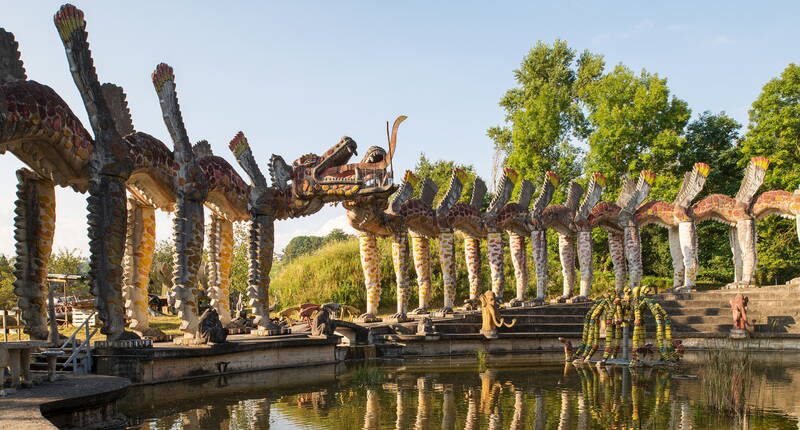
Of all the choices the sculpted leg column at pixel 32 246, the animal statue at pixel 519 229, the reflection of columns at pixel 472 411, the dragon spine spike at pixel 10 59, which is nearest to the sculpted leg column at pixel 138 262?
the sculpted leg column at pixel 32 246

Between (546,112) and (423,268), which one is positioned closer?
(423,268)

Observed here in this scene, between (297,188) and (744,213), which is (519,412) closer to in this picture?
(297,188)

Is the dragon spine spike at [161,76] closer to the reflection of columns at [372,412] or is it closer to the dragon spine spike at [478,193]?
the reflection of columns at [372,412]

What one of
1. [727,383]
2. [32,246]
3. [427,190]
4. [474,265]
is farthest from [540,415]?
[474,265]

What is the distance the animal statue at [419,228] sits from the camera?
20.0 meters

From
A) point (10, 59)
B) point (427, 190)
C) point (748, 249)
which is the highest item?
point (10, 59)

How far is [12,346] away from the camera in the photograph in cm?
819

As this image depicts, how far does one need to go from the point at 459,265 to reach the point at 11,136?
24.6 m

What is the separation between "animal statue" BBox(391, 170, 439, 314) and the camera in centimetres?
2005

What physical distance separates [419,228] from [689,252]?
854 cm

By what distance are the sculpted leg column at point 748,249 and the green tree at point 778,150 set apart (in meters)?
6.89

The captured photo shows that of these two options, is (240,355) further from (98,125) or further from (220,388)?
(98,125)

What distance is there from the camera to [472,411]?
994cm

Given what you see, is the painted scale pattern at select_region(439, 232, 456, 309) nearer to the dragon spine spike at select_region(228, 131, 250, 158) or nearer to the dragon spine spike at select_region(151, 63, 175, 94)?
the dragon spine spike at select_region(228, 131, 250, 158)
